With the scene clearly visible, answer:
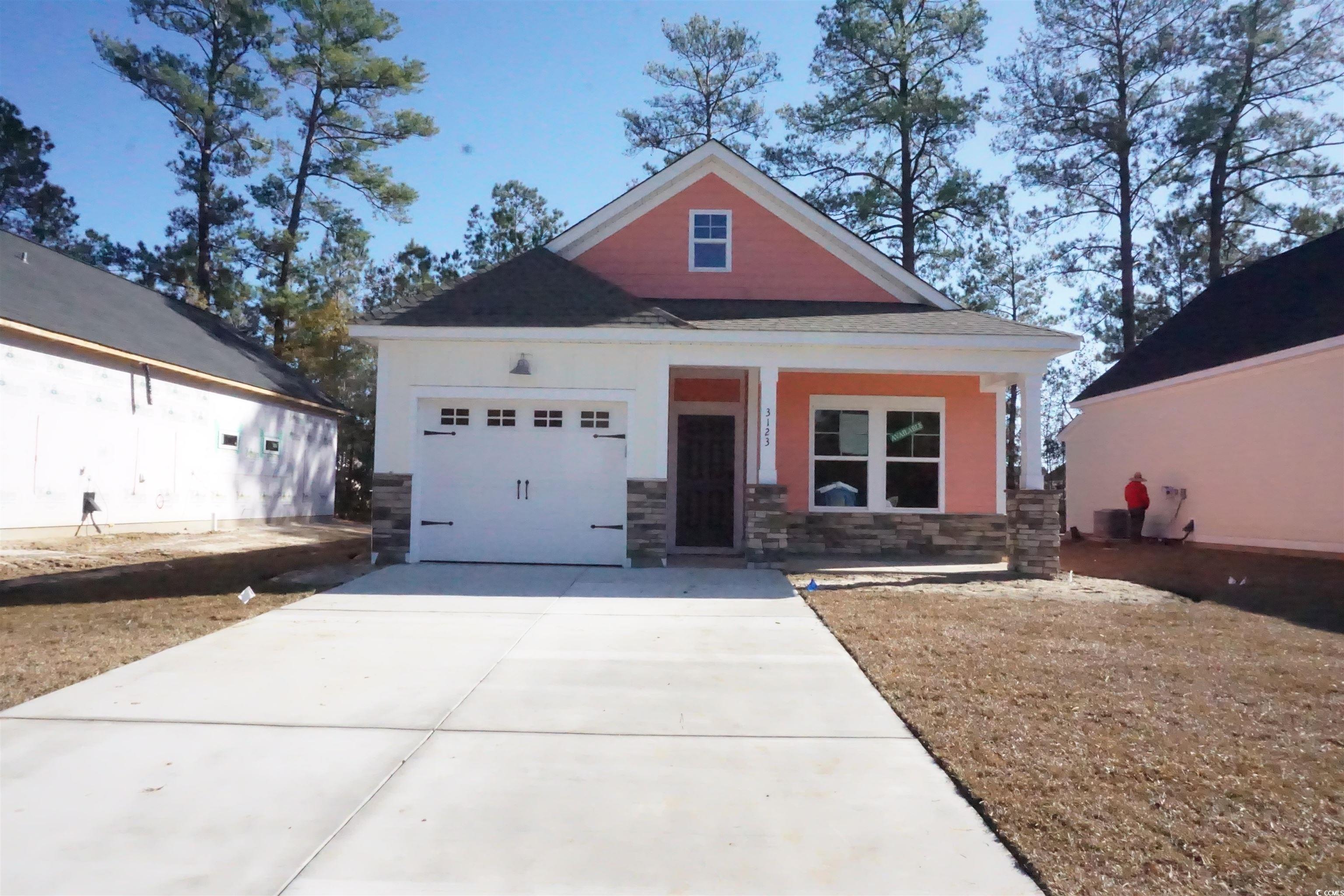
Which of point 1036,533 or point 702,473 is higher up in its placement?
point 702,473

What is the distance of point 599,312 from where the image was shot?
36.7ft

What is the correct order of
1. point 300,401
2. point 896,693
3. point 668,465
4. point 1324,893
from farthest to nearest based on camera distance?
point 300,401, point 668,465, point 896,693, point 1324,893

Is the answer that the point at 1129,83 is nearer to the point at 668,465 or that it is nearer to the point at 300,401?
the point at 668,465

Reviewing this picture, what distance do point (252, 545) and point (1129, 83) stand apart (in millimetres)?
25245

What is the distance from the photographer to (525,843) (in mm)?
3475

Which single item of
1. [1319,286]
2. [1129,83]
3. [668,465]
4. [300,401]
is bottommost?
[668,465]

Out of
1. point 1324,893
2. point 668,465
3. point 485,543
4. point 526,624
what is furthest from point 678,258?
point 1324,893

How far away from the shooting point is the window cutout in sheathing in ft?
36.8

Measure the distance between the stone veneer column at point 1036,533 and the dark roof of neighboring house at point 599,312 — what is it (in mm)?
2095

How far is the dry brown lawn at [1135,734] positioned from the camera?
3338 millimetres

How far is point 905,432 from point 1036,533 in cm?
293

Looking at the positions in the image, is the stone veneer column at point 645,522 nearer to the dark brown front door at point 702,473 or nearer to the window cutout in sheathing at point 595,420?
the window cutout in sheathing at point 595,420

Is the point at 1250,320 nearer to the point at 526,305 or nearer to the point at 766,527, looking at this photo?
the point at 766,527

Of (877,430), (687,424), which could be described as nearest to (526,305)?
(687,424)
